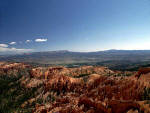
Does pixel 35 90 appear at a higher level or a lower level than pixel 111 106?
lower

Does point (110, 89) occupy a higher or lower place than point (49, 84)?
higher

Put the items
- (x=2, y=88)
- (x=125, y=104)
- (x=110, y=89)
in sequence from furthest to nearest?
(x=2, y=88) < (x=110, y=89) < (x=125, y=104)

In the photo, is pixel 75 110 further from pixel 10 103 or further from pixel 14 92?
pixel 14 92

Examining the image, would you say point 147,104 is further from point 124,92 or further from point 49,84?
point 49,84

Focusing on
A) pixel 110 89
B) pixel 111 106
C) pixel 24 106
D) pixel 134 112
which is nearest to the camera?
pixel 134 112

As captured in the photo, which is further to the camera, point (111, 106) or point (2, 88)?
point (2, 88)

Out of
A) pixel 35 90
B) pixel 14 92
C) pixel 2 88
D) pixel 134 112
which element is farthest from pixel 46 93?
pixel 134 112

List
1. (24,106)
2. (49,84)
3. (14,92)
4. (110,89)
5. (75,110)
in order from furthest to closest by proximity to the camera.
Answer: (14,92), (49,84), (24,106), (110,89), (75,110)

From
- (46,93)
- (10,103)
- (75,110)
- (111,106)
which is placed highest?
(111,106)

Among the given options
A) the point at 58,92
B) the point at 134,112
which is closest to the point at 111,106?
the point at 134,112
